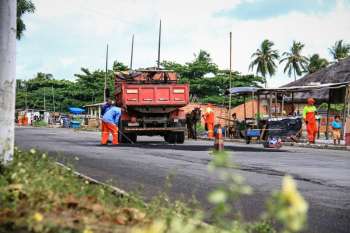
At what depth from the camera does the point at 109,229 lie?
349cm

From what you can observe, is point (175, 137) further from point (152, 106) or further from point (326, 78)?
point (326, 78)

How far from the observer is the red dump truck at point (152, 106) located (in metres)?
20.9

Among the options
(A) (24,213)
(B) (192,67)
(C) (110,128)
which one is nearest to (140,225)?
(A) (24,213)

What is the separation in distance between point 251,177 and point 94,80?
230ft

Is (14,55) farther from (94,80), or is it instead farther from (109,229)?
(94,80)

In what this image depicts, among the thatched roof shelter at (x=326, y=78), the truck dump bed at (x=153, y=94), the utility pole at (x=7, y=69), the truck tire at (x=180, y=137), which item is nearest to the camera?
the utility pole at (x=7, y=69)

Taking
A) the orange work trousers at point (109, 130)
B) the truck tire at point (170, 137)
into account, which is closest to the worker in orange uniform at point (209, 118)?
the truck tire at point (170, 137)

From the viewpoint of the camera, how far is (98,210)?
4.08 metres

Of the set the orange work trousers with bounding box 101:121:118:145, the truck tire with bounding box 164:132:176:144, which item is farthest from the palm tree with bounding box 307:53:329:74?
the orange work trousers with bounding box 101:121:118:145

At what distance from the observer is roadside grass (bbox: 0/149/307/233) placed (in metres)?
2.15

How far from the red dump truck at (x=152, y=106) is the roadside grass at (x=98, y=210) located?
49.7 feet

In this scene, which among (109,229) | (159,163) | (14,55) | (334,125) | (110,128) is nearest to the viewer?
(109,229)

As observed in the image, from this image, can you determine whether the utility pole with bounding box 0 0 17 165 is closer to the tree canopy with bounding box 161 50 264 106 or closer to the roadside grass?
the roadside grass

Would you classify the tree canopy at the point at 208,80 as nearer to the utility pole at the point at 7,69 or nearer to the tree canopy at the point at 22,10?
the tree canopy at the point at 22,10
